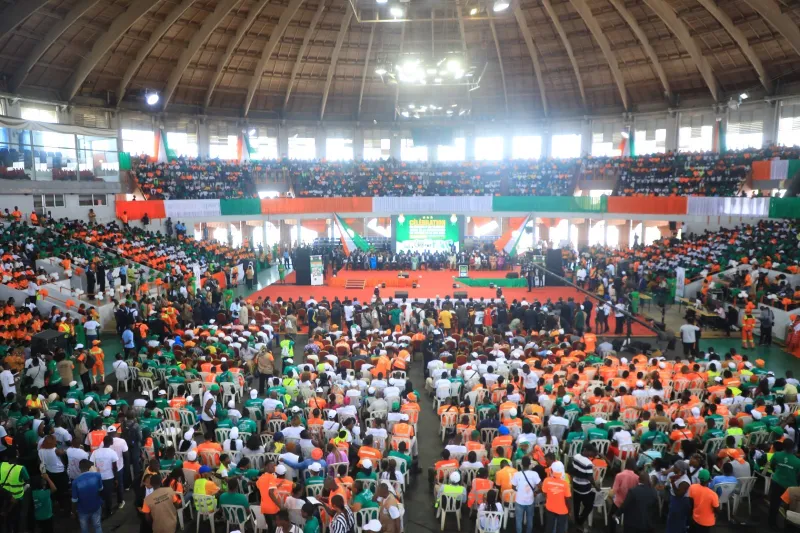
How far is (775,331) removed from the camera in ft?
62.7

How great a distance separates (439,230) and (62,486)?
105 ft

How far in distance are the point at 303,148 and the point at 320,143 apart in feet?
4.66

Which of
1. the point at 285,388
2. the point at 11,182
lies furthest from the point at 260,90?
the point at 285,388

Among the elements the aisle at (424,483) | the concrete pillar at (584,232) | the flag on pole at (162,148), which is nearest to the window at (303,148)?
the flag on pole at (162,148)

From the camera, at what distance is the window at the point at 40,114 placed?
32.2m

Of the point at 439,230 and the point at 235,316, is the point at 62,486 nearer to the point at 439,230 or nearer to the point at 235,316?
the point at 235,316

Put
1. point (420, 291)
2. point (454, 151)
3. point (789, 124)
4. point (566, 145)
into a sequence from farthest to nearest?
point (454, 151) < point (566, 145) < point (789, 124) < point (420, 291)

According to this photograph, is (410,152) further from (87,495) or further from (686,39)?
(87,495)

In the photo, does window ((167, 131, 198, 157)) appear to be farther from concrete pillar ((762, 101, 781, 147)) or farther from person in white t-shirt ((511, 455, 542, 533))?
person in white t-shirt ((511, 455, 542, 533))

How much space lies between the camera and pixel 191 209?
34875 mm

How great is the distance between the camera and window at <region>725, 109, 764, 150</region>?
3453cm

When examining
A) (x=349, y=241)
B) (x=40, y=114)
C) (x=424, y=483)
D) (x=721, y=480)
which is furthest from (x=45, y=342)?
(x=40, y=114)

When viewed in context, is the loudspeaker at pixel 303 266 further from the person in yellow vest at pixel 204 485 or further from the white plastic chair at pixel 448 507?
the white plastic chair at pixel 448 507

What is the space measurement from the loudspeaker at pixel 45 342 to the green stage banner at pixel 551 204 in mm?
29441
